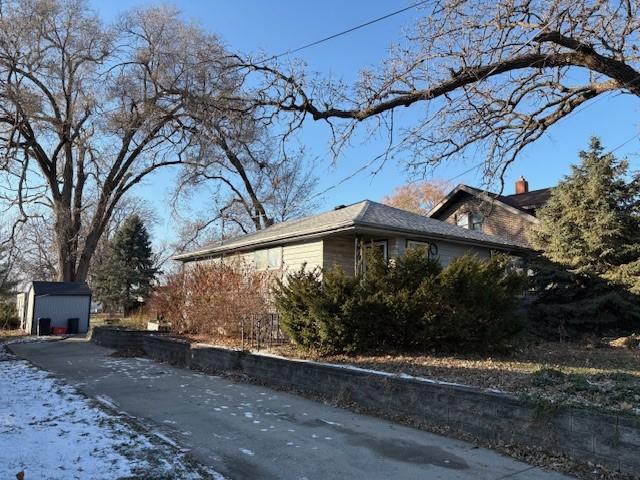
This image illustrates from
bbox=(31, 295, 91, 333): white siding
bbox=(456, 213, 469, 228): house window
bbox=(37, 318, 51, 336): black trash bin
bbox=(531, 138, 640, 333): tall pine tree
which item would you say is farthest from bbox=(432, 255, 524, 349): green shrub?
bbox=(31, 295, 91, 333): white siding

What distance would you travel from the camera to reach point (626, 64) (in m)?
8.09

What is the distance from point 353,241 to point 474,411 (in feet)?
29.7

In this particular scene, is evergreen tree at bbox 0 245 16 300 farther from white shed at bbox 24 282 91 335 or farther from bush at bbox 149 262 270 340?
bush at bbox 149 262 270 340

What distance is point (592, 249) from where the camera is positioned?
16000 millimetres

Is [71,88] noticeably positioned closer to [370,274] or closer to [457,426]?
[370,274]

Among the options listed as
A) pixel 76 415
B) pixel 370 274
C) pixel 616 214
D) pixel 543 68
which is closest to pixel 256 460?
pixel 76 415

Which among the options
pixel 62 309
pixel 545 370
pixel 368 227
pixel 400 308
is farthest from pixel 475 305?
pixel 62 309

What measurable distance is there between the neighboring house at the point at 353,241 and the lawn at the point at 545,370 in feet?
11.9

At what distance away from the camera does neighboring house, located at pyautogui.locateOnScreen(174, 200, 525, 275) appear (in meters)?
13.7

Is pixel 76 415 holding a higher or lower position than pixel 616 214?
lower

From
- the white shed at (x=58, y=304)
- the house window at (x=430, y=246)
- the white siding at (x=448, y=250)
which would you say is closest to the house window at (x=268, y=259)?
the house window at (x=430, y=246)

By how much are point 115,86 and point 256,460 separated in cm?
2562

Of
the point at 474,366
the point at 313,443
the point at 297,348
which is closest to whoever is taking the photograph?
the point at 313,443

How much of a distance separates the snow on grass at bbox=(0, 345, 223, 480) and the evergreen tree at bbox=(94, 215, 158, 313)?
38.5 metres
